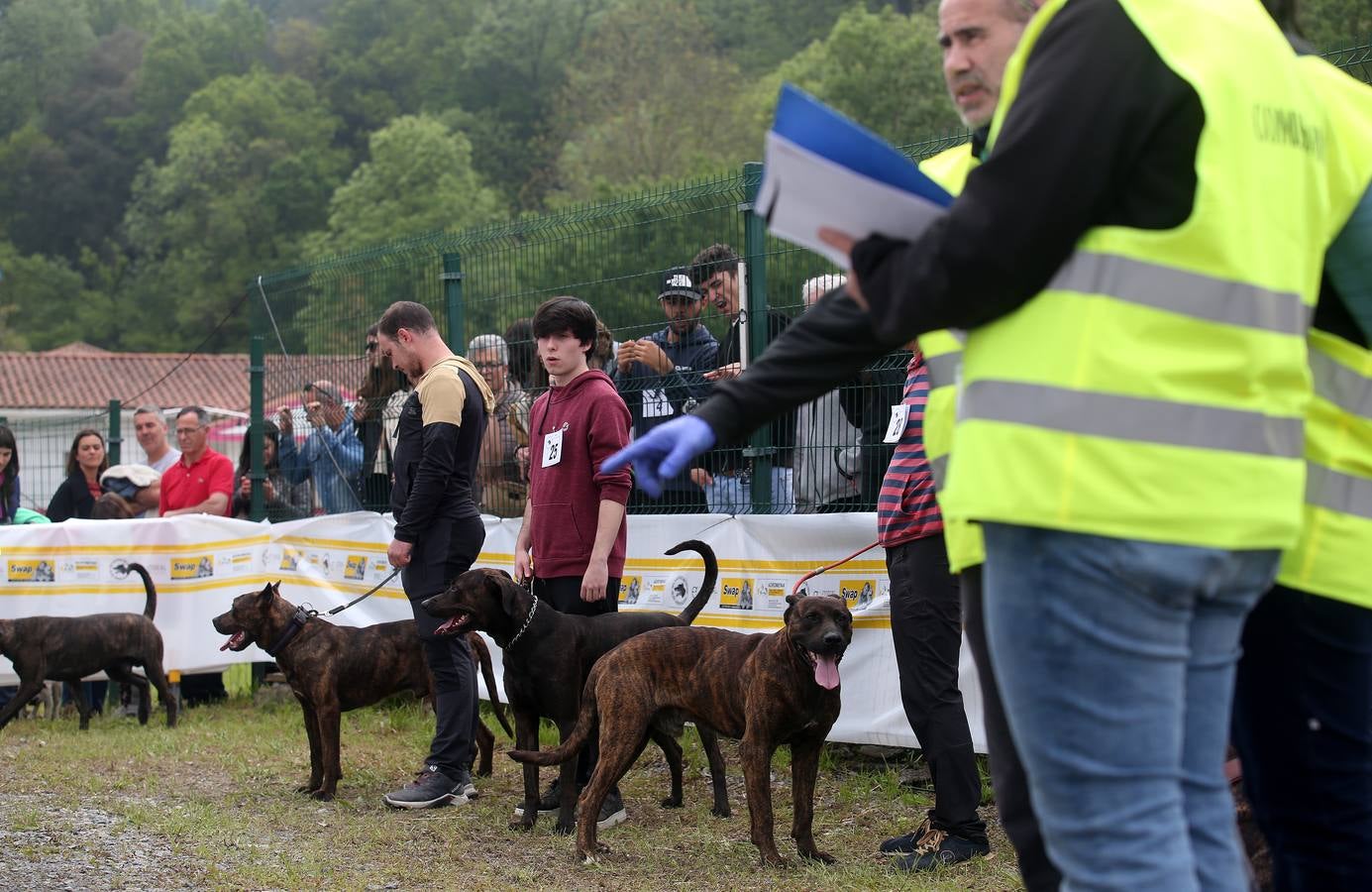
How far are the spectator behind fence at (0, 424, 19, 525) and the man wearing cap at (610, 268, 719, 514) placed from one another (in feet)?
17.5

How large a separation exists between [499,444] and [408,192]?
71314 mm

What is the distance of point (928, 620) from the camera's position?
518cm

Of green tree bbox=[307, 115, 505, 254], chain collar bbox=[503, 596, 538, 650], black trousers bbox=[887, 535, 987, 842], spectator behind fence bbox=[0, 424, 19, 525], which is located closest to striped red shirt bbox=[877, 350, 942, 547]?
black trousers bbox=[887, 535, 987, 842]

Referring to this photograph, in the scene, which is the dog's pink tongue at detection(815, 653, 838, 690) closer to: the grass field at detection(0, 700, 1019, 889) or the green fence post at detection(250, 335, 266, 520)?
the grass field at detection(0, 700, 1019, 889)

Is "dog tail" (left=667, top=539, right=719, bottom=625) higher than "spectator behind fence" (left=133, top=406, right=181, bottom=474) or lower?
lower

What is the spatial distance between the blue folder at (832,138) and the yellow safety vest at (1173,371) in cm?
19

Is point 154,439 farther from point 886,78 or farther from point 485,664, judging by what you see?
point 886,78

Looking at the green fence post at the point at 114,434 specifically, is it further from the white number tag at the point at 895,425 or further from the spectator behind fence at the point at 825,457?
the white number tag at the point at 895,425

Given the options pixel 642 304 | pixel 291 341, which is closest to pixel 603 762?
pixel 642 304

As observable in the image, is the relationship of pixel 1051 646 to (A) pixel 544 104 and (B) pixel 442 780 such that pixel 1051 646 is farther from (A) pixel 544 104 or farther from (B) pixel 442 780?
(A) pixel 544 104

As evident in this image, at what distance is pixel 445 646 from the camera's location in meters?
6.55

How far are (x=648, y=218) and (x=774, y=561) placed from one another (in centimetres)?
213

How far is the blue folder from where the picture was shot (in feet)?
6.18

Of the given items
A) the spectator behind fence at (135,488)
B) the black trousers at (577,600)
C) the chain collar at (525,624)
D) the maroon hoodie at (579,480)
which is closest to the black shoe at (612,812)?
the black trousers at (577,600)
